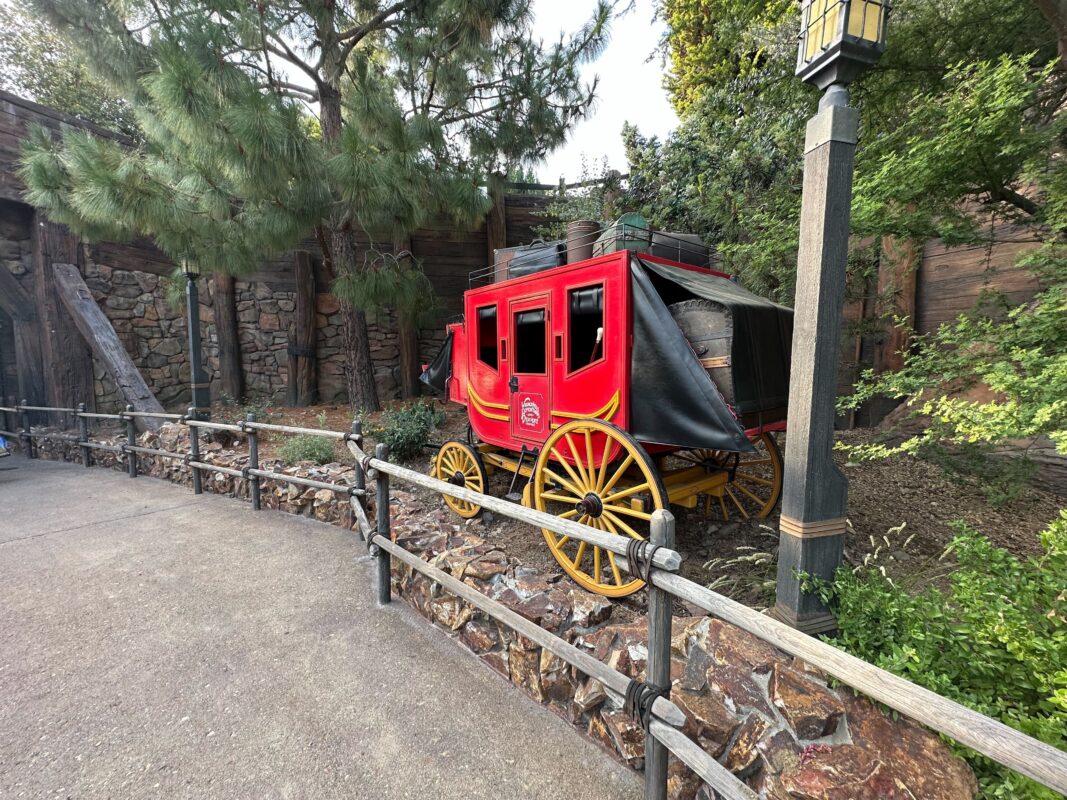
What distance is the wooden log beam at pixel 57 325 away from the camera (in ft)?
25.1

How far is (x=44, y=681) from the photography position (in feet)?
7.32

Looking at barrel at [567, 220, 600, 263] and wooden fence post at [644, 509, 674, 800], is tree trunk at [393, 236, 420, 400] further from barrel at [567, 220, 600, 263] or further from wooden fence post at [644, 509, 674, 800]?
wooden fence post at [644, 509, 674, 800]

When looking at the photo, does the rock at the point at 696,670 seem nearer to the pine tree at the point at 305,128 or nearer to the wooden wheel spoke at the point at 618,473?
the wooden wheel spoke at the point at 618,473

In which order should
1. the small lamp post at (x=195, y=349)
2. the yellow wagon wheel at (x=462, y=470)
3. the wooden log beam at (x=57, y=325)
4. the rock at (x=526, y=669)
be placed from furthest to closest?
the wooden log beam at (x=57, y=325) < the small lamp post at (x=195, y=349) < the yellow wagon wheel at (x=462, y=470) < the rock at (x=526, y=669)

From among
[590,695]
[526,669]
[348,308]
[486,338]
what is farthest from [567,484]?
[348,308]

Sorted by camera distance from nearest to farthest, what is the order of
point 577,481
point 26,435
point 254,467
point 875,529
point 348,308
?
point 577,481 < point 875,529 < point 254,467 < point 348,308 < point 26,435

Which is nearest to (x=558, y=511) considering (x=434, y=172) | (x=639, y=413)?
(x=639, y=413)

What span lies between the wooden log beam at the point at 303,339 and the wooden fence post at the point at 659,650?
8.96m

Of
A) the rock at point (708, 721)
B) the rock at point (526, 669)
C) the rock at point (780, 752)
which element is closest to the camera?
Result: the rock at point (780, 752)

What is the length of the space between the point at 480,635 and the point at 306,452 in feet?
12.3

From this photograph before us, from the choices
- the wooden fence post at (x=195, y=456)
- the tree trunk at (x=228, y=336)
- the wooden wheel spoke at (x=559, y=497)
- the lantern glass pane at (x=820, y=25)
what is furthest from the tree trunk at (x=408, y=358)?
the lantern glass pane at (x=820, y=25)

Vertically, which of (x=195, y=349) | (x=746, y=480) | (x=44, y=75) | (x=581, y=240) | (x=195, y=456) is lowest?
(x=195, y=456)

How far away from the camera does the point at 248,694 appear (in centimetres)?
214

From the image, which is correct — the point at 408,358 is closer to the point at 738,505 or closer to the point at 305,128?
the point at 305,128
